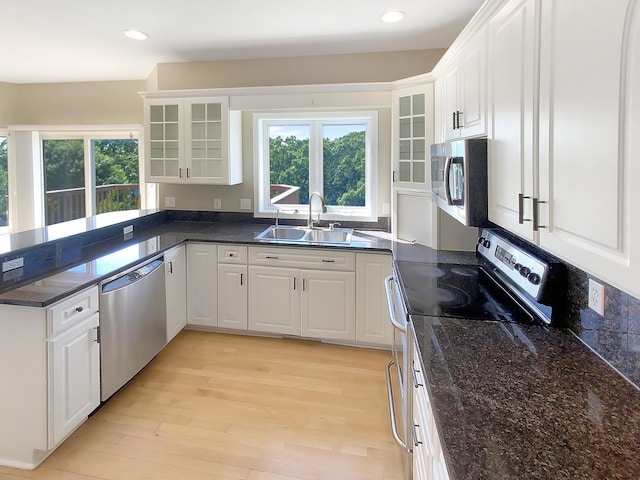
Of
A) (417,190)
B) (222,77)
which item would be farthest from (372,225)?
(222,77)

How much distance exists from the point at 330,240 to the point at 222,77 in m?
1.82

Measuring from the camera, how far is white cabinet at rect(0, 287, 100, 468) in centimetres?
197

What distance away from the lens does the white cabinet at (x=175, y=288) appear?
3.22 metres

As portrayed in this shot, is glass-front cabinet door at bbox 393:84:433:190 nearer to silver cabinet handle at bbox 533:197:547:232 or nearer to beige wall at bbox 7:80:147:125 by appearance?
silver cabinet handle at bbox 533:197:547:232

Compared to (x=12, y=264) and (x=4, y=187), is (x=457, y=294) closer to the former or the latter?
(x=12, y=264)

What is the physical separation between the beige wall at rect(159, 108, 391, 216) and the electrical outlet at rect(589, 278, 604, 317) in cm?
252

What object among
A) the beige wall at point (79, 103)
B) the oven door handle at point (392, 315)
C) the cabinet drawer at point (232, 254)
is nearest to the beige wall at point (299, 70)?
the beige wall at point (79, 103)

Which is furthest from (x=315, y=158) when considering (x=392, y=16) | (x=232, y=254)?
(x=392, y=16)

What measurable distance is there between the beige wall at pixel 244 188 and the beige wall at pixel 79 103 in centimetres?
103

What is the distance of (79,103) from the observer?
464cm

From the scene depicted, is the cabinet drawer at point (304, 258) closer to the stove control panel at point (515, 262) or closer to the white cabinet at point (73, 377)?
the stove control panel at point (515, 262)

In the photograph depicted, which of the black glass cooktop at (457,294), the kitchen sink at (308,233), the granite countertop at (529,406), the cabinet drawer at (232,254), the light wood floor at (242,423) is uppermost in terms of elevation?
the kitchen sink at (308,233)

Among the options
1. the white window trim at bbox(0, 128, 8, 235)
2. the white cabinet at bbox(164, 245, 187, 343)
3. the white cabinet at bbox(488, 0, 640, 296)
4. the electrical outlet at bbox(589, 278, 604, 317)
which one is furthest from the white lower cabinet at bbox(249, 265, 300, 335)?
the white window trim at bbox(0, 128, 8, 235)

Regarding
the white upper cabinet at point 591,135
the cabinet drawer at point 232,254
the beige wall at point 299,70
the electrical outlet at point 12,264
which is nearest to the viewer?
the white upper cabinet at point 591,135
